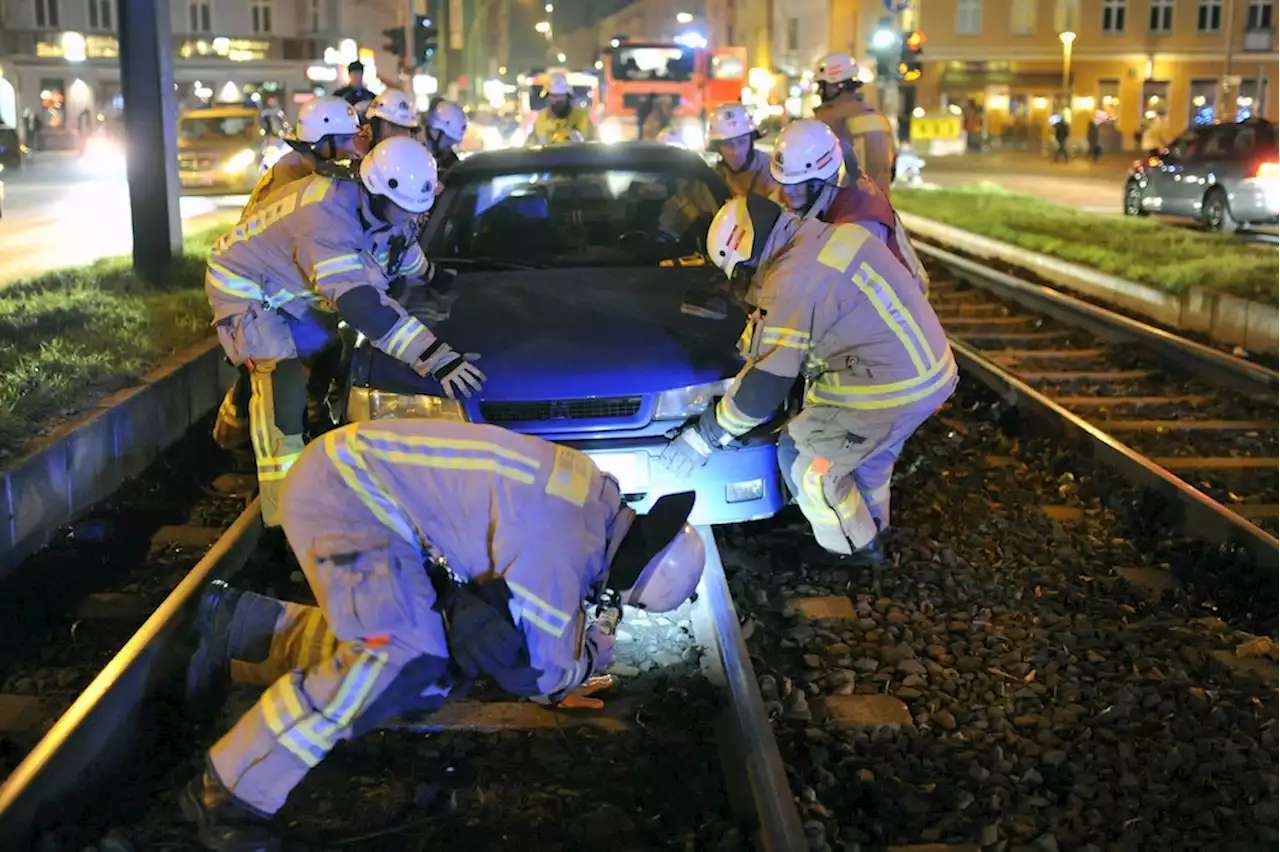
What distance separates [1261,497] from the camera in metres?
6.33

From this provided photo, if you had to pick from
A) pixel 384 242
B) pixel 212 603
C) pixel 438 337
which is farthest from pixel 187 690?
pixel 384 242

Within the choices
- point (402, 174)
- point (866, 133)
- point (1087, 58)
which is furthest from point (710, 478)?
point (1087, 58)

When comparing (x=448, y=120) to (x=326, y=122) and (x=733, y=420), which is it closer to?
(x=326, y=122)

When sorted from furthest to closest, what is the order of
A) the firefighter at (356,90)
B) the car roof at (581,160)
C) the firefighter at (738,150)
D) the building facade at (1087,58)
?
the building facade at (1087,58) < the firefighter at (356,90) < the firefighter at (738,150) < the car roof at (581,160)

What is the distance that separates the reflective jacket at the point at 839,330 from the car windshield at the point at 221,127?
25516mm

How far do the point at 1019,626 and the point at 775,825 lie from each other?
1.88 metres

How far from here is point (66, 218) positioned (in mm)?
21109

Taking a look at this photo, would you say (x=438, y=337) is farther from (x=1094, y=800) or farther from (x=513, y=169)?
(x=1094, y=800)

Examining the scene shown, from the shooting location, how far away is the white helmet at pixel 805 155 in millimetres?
4965

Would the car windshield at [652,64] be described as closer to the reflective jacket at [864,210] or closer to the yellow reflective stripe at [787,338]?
the reflective jacket at [864,210]

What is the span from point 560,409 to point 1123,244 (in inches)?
451

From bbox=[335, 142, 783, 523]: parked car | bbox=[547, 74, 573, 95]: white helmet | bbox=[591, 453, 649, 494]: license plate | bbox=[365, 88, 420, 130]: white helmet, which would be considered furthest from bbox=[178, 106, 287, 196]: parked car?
bbox=[591, 453, 649, 494]: license plate

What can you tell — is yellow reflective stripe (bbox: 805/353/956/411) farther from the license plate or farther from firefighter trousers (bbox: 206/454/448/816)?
firefighter trousers (bbox: 206/454/448/816)

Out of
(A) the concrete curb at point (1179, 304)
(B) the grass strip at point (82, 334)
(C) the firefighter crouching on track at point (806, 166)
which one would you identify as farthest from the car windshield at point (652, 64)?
(C) the firefighter crouching on track at point (806, 166)
